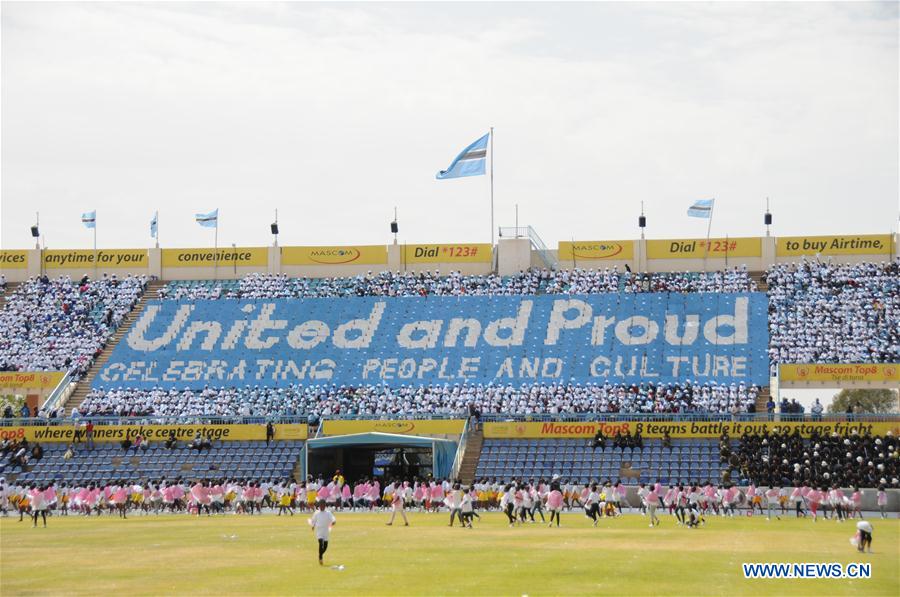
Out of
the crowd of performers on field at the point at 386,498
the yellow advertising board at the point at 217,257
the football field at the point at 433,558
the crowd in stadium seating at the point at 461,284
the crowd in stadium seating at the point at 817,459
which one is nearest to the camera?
the football field at the point at 433,558

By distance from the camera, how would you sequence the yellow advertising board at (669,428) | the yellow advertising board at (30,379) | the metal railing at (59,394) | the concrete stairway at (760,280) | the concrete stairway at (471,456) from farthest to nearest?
the concrete stairway at (760,280) < the yellow advertising board at (30,379) < the metal railing at (59,394) < the concrete stairway at (471,456) < the yellow advertising board at (669,428)

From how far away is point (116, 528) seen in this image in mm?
50625

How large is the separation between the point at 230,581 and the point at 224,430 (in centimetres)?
4198

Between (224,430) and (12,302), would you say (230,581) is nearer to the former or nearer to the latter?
(224,430)

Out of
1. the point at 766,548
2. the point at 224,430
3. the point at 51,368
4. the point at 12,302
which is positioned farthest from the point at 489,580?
the point at 12,302

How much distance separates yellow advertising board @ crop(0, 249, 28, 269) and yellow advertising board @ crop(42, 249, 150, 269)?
147 cm

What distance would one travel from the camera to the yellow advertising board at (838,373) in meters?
74.1

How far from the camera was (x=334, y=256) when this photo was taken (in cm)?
9256

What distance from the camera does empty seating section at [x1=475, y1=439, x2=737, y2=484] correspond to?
6462 cm

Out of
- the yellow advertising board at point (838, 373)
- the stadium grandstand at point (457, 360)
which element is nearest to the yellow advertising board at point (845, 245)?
the stadium grandstand at point (457, 360)

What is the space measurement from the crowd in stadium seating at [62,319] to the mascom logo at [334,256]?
11.9m

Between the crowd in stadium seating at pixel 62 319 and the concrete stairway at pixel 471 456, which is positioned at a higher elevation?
the crowd in stadium seating at pixel 62 319

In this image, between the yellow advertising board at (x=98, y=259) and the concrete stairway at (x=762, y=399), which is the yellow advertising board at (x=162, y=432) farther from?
the concrete stairway at (x=762, y=399)

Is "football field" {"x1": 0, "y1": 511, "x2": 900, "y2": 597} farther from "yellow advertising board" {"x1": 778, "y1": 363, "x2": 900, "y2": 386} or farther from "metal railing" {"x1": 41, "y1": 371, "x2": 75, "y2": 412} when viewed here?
"metal railing" {"x1": 41, "y1": 371, "x2": 75, "y2": 412}
